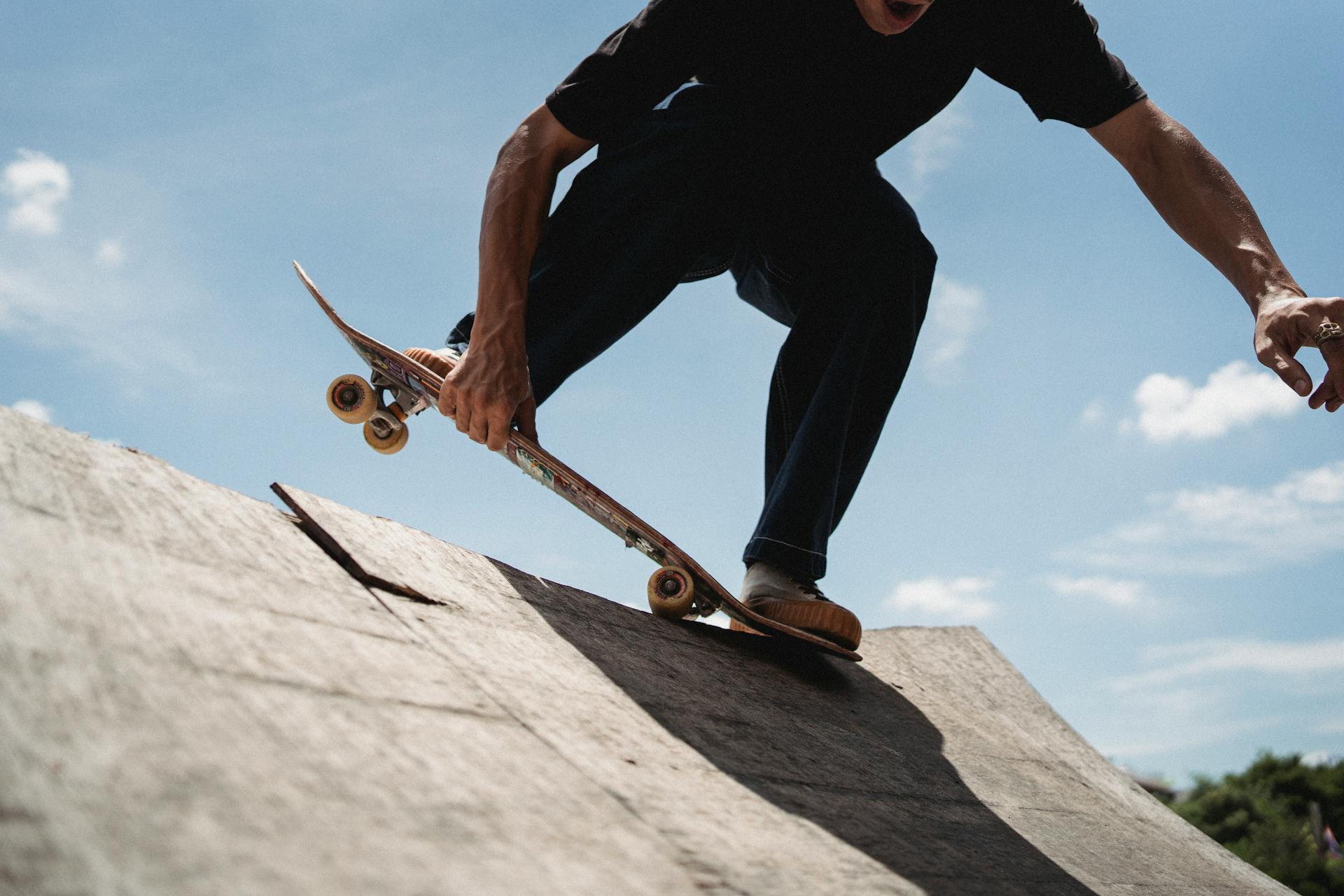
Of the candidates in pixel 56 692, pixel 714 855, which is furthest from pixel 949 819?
pixel 56 692

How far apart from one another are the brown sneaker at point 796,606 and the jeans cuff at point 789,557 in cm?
2

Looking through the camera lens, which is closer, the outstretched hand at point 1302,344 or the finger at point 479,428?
the outstretched hand at point 1302,344

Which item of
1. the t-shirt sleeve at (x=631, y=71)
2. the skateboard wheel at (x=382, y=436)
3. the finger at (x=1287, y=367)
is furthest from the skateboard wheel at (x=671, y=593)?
the finger at (x=1287, y=367)

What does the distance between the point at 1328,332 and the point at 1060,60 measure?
1209 millimetres

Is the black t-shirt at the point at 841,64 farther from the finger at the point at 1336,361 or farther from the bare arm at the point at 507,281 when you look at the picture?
the finger at the point at 1336,361

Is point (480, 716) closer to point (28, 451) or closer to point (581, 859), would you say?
point (581, 859)

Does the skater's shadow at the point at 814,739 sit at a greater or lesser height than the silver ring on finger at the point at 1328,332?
lesser

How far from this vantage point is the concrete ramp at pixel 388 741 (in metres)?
0.90

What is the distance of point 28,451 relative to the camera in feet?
5.18

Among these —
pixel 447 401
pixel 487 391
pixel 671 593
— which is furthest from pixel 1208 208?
pixel 447 401

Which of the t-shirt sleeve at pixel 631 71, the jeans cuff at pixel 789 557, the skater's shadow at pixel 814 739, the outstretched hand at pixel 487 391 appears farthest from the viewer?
the jeans cuff at pixel 789 557

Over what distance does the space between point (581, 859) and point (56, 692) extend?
22.4 inches

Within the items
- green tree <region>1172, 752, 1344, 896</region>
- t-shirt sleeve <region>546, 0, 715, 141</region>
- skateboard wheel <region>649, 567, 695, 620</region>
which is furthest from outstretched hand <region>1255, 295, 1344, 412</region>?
green tree <region>1172, 752, 1344, 896</region>

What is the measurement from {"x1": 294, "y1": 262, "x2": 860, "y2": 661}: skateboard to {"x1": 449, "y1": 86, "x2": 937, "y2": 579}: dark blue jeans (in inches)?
7.8
